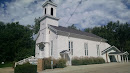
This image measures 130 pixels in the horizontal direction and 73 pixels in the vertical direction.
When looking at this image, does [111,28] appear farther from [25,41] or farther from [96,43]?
[25,41]

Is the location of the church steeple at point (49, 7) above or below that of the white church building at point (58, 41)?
above

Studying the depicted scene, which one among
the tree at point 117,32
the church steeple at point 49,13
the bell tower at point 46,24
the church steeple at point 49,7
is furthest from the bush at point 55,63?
the tree at point 117,32

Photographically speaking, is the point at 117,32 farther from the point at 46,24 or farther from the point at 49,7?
the point at 46,24

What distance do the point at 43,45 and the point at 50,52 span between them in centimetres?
262

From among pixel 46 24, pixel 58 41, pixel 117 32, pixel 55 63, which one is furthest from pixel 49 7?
pixel 117 32

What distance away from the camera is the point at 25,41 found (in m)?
37.6

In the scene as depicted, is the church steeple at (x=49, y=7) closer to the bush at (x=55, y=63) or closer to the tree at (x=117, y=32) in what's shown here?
the bush at (x=55, y=63)

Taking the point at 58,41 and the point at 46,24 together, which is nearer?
the point at 58,41

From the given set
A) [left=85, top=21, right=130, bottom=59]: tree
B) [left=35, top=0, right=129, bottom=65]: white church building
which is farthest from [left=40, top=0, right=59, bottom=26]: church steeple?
[left=85, top=21, right=130, bottom=59]: tree

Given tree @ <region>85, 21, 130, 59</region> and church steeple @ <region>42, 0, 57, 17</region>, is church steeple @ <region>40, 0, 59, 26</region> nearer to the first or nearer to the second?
church steeple @ <region>42, 0, 57, 17</region>

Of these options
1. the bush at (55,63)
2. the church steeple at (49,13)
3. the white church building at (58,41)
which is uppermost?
the church steeple at (49,13)

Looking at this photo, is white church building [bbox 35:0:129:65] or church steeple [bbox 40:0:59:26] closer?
white church building [bbox 35:0:129:65]

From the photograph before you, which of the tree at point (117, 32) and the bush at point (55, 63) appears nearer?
the bush at point (55, 63)

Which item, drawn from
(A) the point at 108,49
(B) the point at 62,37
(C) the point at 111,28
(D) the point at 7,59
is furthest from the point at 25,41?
(C) the point at 111,28
